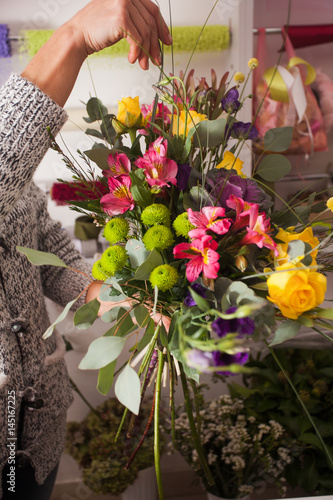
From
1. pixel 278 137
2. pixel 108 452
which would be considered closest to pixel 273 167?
pixel 278 137

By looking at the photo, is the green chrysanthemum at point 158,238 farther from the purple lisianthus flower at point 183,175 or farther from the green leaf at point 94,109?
the green leaf at point 94,109

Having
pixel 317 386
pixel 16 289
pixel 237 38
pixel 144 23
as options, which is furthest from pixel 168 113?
pixel 317 386

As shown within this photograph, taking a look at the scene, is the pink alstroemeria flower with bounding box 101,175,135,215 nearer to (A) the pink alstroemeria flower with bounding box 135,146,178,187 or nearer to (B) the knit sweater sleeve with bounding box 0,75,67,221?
(A) the pink alstroemeria flower with bounding box 135,146,178,187

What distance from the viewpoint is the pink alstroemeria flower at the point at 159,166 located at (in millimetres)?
406

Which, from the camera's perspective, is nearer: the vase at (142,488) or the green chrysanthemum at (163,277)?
the green chrysanthemum at (163,277)

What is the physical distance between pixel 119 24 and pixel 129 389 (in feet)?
1.28

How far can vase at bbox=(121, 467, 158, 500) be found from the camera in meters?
1.27

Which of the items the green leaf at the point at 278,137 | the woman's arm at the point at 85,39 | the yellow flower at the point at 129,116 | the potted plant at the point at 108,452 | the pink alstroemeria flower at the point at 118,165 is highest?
the woman's arm at the point at 85,39

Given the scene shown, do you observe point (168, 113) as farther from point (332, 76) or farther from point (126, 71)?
point (332, 76)

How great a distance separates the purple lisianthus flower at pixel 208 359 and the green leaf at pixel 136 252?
13 cm

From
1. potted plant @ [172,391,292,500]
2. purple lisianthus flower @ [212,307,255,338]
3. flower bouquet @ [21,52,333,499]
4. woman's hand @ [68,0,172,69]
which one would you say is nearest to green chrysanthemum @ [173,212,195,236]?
flower bouquet @ [21,52,333,499]

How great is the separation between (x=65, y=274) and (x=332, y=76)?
1.07m

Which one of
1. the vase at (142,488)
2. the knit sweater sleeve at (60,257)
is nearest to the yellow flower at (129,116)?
the knit sweater sleeve at (60,257)

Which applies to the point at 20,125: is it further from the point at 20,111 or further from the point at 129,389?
the point at 129,389
